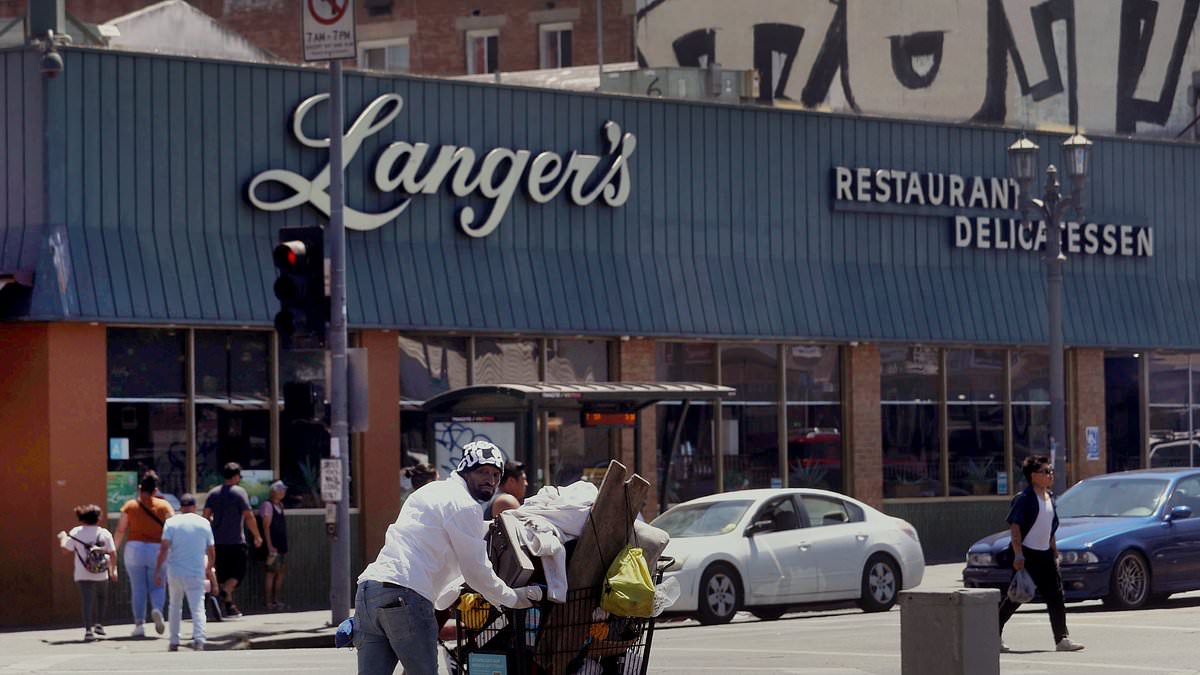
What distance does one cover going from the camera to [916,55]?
3703 centimetres

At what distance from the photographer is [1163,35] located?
3884cm

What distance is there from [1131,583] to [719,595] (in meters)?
4.36

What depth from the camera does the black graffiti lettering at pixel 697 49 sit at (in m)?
37.6

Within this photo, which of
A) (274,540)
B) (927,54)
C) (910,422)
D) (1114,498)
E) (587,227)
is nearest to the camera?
(1114,498)

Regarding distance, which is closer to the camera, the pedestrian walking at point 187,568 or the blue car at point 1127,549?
the pedestrian walking at point 187,568

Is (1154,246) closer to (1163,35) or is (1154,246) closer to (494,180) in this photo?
(1163,35)

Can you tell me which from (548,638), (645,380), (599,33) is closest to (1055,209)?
(645,380)

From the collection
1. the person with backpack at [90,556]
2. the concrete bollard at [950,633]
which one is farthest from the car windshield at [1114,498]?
the concrete bollard at [950,633]

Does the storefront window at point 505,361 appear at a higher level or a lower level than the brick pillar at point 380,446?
higher

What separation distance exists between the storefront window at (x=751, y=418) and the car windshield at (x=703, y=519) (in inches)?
241

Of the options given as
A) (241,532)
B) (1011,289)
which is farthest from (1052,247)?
(241,532)

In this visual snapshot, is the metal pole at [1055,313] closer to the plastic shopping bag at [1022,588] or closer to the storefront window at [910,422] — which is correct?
the storefront window at [910,422]

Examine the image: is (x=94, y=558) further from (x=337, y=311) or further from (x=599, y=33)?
(x=599, y=33)

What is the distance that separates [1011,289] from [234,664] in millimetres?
18477
